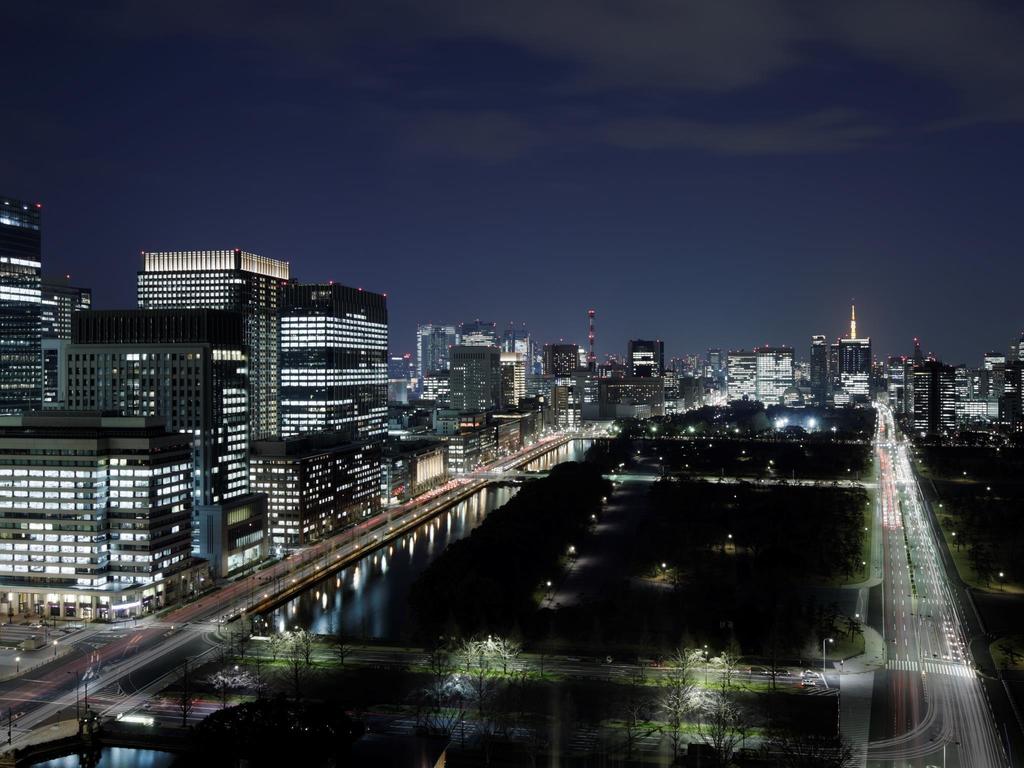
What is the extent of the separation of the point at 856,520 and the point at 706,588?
612 inches

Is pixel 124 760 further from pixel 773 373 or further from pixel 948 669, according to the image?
pixel 773 373

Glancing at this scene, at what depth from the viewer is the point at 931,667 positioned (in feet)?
80.7

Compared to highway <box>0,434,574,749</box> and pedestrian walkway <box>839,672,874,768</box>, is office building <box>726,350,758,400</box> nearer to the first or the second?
highway <box>0,434,574,749</box>

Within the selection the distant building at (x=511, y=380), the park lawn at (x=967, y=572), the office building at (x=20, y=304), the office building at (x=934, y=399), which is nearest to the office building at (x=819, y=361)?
the office building at (x=934, y=399)

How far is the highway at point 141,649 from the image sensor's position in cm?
2223

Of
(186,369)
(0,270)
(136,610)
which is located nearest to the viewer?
(136,610)

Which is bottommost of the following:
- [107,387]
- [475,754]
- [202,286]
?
[475,754]

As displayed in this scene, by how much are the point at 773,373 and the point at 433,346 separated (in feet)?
217

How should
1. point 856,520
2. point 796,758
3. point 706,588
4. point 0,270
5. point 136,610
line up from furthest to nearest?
point 0,270
point 856,520
point 706,588
point 136,610
point 796,758

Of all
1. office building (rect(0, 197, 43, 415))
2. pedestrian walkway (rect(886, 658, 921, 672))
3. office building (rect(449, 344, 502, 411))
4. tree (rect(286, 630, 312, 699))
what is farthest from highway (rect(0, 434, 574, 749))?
office building (rect(449, 344, 502, 411))

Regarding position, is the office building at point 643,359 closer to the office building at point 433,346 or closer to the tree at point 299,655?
the office building at point 433,346

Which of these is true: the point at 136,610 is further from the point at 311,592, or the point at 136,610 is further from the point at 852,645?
the point at 852,645

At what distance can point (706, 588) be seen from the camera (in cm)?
3225

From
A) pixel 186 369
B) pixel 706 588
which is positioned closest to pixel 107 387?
pixel 186 369
